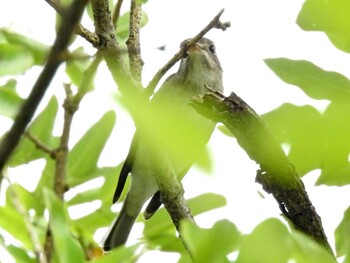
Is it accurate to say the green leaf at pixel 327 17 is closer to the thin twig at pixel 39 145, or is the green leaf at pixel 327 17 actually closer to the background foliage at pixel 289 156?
the background foliage at pixel 289 156

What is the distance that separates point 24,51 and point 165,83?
3.28m

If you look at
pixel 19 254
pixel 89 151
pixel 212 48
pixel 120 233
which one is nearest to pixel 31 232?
pixel 19 254

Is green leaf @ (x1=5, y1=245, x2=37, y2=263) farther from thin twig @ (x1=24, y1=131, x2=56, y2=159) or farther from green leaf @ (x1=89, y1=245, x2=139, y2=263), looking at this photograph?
thin twig @ (x1=24, y1=131, x2=56, y2=159)

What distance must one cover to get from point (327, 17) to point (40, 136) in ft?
6.89

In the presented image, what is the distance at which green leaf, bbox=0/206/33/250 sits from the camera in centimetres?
196

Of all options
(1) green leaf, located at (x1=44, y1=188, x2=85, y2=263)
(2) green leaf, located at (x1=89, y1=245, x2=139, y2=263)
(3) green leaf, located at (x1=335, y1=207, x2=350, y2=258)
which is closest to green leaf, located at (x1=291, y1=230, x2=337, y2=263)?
(3) green leaf, located at (x1=335, y1=207, x2=350, y2=258)

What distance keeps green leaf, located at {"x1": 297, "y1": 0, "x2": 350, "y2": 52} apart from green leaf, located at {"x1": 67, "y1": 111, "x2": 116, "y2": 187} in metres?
1.71

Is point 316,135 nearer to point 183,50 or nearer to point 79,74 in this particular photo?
point 183,50

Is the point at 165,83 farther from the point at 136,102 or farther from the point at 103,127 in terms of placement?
the point at 136,102

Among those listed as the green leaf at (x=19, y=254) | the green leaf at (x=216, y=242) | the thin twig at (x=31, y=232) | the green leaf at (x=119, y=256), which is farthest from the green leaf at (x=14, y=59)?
the green leaf at (x=216, y=242)

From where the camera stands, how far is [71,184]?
2678 millimetres

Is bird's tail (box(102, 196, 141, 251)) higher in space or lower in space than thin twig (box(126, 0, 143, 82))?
higher

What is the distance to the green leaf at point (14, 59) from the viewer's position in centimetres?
183

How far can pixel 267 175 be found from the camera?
1.65 metres
